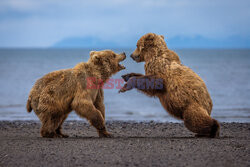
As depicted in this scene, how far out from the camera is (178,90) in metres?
6.64

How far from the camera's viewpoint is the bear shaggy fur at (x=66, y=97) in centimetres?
669

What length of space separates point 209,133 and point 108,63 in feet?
8.21

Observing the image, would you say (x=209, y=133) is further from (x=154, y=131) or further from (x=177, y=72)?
(x=154, y=131)

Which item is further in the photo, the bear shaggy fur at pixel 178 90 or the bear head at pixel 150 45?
the bear head at pixel 150 45

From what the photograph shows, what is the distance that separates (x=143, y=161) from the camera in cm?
498

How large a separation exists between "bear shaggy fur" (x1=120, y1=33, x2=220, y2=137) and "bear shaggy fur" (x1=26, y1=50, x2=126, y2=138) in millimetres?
679

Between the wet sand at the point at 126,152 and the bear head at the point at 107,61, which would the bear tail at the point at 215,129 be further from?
the bear head at the point at 107,61

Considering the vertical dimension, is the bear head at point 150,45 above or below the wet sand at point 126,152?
above

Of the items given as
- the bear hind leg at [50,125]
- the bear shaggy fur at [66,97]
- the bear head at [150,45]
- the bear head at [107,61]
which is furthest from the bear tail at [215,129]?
the bear hind leg at [50,125]

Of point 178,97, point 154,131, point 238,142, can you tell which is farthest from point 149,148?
point 154,131

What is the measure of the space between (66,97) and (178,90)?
2.17 m

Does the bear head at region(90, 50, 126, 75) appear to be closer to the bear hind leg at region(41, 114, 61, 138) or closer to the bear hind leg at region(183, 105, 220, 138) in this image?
the bear hind leg at region(41, 114, 61, 138)

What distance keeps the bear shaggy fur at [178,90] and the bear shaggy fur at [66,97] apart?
679 millimetres

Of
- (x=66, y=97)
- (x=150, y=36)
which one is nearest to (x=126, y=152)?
(x=66, y=97)
